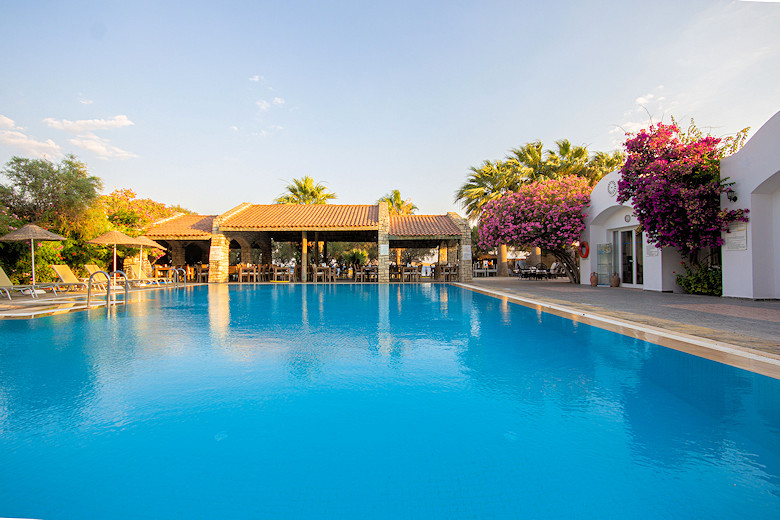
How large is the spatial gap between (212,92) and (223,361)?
15022 millimetres

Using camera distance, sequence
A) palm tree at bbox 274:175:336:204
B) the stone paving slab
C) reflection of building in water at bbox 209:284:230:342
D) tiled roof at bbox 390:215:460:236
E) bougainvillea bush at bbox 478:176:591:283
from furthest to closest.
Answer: palm tree at bbox 274:175:336:204, tiled roof at bbox 390:215:460:236, bougainvillea bush at bbox 478:176:591:283, reflection of building in water at bbox 209:284:230:342, the stone paving slab

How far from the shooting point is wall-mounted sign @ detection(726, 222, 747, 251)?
32.1ft

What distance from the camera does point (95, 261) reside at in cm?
1700

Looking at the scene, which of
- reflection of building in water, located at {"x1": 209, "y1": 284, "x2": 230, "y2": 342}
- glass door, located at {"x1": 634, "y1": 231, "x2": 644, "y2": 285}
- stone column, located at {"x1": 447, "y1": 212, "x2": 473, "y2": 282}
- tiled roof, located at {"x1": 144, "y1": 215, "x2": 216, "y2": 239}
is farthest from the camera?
tiled roof, located at {"x1": 144, "y1": 215, "x2": 216, "y2": 239}

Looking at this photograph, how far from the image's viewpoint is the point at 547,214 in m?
16.5

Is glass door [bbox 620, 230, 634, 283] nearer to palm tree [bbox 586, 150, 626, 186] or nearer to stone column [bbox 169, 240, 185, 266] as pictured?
palm tree [bbox 586, 150, 626, 186]

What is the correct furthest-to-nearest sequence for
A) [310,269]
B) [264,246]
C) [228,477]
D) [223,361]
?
[264,246] < [310,269] < [223,361] < [228,477]

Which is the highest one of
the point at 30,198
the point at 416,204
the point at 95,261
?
the point at 416,204

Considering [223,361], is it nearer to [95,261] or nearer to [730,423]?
[730,423]

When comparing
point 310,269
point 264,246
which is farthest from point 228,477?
point 264,246

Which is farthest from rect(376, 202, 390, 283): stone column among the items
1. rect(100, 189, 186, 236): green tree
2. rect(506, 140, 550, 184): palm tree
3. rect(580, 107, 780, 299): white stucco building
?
rect(100, 189, 186, 236): green tree

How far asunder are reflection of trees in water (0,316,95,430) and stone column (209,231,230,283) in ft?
46.4

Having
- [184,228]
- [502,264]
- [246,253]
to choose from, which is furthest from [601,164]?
[184,228]

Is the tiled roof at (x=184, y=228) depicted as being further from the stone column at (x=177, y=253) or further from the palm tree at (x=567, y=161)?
the palm tree at (x=567, y=161)
